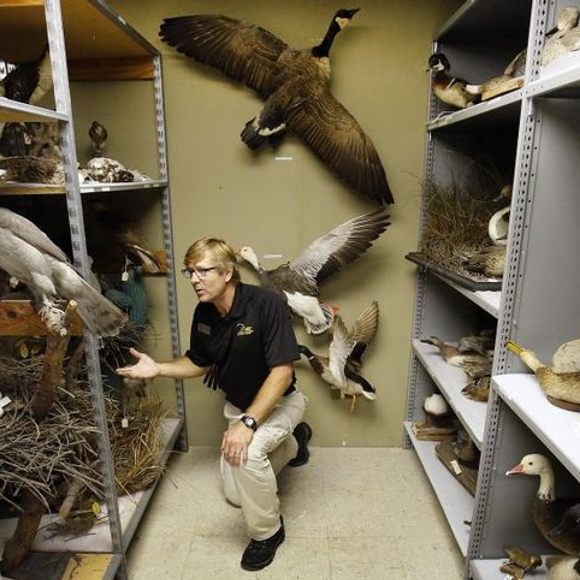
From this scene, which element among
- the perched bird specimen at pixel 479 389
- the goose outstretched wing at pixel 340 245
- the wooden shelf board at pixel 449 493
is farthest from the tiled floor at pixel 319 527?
the goose outstretched wing at pixel 340 245

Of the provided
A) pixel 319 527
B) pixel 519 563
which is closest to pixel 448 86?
pixel 519 563

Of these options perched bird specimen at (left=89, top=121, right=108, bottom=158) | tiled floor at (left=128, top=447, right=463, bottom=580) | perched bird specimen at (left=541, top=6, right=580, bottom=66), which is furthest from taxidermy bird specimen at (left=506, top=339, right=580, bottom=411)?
perched bird specimen at (left=89, top=121, right=108, bottom=158)

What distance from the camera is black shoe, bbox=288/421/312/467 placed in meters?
2.42

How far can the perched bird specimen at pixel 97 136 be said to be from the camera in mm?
2062

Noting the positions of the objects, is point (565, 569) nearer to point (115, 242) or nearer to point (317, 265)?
point (317, 265)

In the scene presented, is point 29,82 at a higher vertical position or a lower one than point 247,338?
higher

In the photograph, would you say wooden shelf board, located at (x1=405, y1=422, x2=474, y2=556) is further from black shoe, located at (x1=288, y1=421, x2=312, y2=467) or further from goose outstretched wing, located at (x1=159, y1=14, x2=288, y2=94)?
goose outstretched wing, located at (x1=159, y1=14, x2=288, y2=94)

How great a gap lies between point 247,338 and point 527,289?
0.95 meters

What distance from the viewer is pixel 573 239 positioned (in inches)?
52.4

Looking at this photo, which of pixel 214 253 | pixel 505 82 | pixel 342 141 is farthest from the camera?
pixel 342 141

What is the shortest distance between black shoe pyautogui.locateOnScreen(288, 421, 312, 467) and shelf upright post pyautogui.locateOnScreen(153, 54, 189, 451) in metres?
0.60

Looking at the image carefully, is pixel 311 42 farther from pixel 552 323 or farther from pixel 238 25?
pixel 552 323

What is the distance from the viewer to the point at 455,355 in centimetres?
217

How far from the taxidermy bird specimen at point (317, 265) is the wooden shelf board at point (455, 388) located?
491 millimetres
